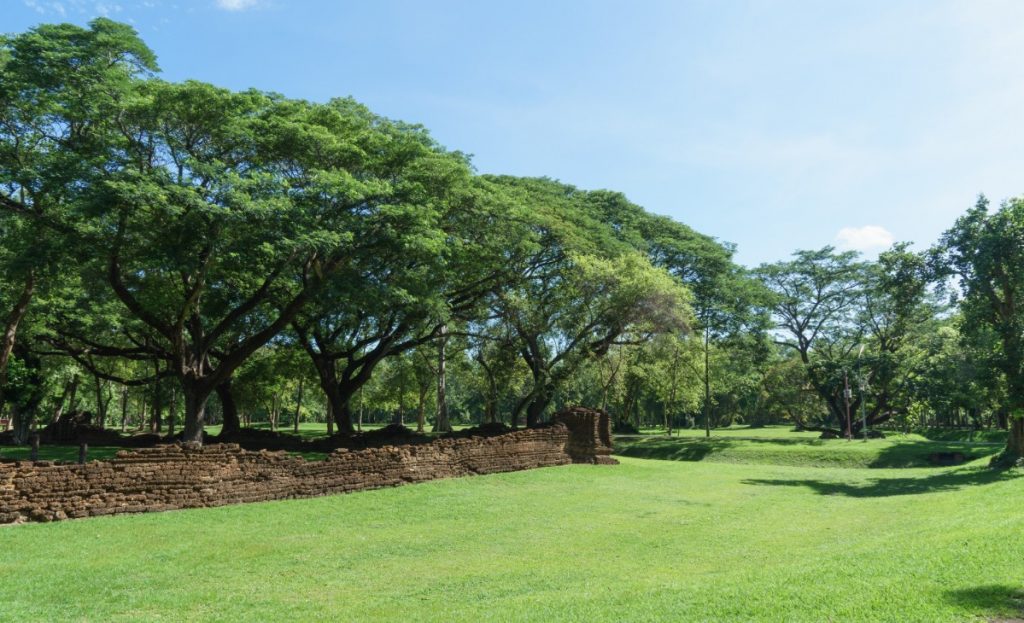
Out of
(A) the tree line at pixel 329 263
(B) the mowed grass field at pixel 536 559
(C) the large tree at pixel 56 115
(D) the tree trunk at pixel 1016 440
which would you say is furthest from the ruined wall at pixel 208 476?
(D) the tree trunk at pixel 1016 440

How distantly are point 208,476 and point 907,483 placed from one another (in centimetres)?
1866

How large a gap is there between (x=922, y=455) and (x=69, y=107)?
30.6 m

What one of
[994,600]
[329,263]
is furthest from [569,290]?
[994,600]

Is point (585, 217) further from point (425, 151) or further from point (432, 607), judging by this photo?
point (432, 607)

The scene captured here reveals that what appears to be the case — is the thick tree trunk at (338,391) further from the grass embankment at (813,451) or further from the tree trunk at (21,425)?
the tree trunk at (21,425)

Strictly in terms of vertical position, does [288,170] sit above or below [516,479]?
above

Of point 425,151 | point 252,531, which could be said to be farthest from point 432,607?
point 425,151

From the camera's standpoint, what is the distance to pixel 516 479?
18.6 m

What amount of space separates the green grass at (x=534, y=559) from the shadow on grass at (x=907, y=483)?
48.3 inches

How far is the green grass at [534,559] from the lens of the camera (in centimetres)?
646

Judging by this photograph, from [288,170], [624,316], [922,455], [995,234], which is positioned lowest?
[922,455]

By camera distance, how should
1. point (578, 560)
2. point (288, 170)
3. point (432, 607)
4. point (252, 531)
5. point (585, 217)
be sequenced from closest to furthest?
point (432, 607)
point (578, 560)
point (252, 531)
point (288, 170)
point (585, 217)

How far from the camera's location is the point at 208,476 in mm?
13969

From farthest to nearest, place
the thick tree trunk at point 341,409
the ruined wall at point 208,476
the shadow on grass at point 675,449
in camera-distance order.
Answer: the shadow on grass at point 675,449, the thick tree trunk at point 341,409, the ruined wall at point 208,476
